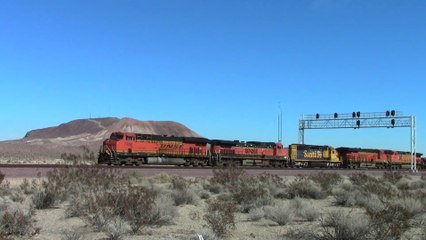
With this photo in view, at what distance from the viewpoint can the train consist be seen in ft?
160

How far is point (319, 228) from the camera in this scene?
12180mm

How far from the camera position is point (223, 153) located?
5766 centimetres

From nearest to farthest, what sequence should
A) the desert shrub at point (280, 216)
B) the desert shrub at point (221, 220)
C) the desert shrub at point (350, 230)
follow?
the desert shrub at point (350, 230)
the desert shrub at point (221, 220)
the desert shrub at point (280, 216)

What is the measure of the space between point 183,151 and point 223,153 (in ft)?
17.6

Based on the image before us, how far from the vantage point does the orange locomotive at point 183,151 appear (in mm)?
48188

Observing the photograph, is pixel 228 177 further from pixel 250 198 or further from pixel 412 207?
pixel 412 207

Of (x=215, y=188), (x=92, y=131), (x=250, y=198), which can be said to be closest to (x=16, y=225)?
(x=250, y=198)

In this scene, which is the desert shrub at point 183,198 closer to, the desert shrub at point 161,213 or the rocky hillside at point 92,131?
the desert shrub at point 161,213

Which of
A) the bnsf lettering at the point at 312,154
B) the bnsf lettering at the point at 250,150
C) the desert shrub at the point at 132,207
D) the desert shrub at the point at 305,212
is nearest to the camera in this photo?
the desert shrub at the point at 132,207

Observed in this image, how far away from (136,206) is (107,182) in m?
7.73

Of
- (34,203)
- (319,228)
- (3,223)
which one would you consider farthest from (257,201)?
(3,223)

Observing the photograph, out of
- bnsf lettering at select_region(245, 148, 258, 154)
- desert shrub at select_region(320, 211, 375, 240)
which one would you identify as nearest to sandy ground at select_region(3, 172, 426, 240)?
desert shrub at select_region(320, 211, 375, 240)

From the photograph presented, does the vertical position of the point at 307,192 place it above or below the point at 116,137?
below

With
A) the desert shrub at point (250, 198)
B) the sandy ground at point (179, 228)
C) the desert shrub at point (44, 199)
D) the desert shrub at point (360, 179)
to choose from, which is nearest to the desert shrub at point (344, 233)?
the sandy ground at point (179, 228)
